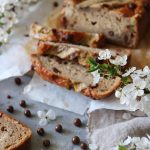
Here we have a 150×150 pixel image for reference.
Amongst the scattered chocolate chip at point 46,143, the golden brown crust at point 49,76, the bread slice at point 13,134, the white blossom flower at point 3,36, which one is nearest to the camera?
the bread slice at point 13,134

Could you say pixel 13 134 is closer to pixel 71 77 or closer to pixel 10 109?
pixel 10 109

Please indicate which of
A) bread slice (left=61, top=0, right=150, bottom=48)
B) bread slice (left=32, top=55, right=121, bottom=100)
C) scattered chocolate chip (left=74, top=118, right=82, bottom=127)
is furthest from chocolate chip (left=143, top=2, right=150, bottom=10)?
scattered chocolate chip (left=74, top=118, right=82, bottom=127)

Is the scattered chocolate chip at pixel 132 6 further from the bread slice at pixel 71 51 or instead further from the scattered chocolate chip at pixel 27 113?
the scattered chocolate chip at pixel 27 113

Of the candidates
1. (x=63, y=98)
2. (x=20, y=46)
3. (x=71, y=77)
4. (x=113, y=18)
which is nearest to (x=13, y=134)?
(x=63, y=98)

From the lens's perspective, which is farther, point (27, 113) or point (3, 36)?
point (3, 36)

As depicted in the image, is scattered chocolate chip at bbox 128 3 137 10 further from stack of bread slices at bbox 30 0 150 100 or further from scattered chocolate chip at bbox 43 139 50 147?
scattered chocolate chip at bbox 43 139 50 147

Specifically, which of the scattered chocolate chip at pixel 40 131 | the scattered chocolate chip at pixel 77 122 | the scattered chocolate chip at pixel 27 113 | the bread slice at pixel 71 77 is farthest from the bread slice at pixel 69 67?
the scattered chocolate chip at pixel 40 131

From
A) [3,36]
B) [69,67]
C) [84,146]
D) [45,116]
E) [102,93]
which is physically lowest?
[84,146]

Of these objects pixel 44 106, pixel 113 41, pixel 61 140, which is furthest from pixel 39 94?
pixel 113 41
